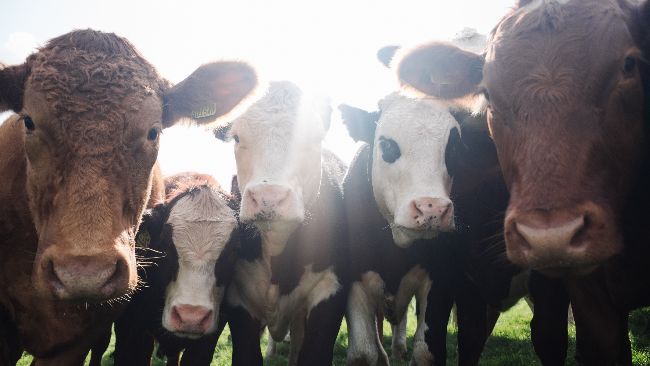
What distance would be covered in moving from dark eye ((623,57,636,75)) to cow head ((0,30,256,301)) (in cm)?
266

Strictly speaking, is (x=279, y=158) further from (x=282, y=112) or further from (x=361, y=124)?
(x=361, y=124)

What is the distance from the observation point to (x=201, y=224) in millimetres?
4848

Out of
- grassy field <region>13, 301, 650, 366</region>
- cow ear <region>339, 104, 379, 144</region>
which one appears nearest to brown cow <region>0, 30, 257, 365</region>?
cow ear <region>339, 104, 379, 144</region>

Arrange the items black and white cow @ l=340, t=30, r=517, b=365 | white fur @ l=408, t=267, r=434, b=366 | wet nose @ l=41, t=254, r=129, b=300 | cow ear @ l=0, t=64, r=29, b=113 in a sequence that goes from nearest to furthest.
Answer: wet nose @ l=41, t=254, r=129, b=300 → cow ear @ l=0, t=64, r=29, b=113 → black and white cow @ l=340, t=30, r=517, b=365 → white fur @ l=408, t=267, r=434, b=366

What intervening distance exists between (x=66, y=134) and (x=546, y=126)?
8.15ft

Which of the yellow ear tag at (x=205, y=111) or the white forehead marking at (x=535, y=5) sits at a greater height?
the white forehead marking at (x=535, y=5)

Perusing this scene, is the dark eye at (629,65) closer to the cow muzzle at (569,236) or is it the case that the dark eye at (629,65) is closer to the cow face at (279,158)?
the cow muzzle at (569,236)

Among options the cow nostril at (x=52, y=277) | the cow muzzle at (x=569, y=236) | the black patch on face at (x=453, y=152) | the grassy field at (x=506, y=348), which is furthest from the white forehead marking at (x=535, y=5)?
the grassy field at (x=506, y=348)

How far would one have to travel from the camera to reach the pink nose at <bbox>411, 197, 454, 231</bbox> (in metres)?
3.82

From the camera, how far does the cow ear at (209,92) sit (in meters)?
3.67

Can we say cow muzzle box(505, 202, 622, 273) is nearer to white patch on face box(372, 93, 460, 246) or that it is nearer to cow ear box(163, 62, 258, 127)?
white patch on face box(372, 93, 460, 246)

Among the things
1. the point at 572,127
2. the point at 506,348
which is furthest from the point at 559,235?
the point at 506,348

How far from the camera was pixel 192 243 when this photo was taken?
15.5ft

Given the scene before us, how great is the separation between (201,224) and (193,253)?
31 centimetres
